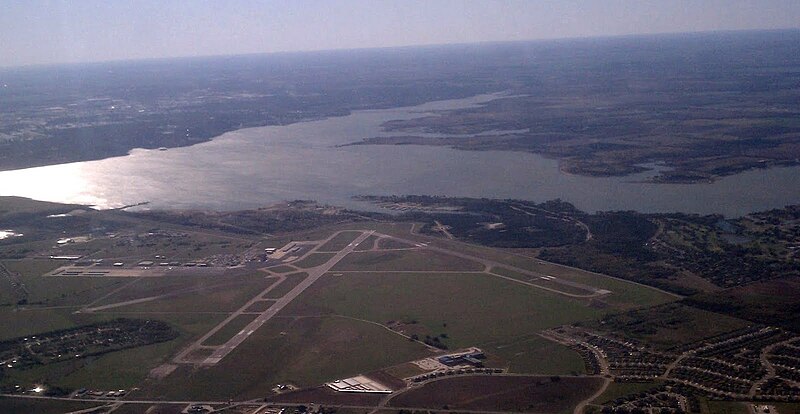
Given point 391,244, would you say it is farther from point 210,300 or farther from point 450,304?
point 210,300

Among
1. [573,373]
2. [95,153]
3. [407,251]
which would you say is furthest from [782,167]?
[95,153]

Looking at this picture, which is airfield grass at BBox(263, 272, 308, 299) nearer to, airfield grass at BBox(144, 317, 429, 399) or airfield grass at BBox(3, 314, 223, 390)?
airfield grass at BBox(144, 317, 429, 399)

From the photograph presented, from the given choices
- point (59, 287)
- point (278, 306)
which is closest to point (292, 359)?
point (278, 306)

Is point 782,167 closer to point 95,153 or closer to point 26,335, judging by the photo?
point 26,335

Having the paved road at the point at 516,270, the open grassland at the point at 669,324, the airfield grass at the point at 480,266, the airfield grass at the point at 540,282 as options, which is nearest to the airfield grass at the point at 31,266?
the airfield grass at the point at 480,266

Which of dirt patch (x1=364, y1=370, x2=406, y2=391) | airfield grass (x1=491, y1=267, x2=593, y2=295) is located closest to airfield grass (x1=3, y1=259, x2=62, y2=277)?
dirt patch (x1=364, y1=370, x2=406, y2=391)
